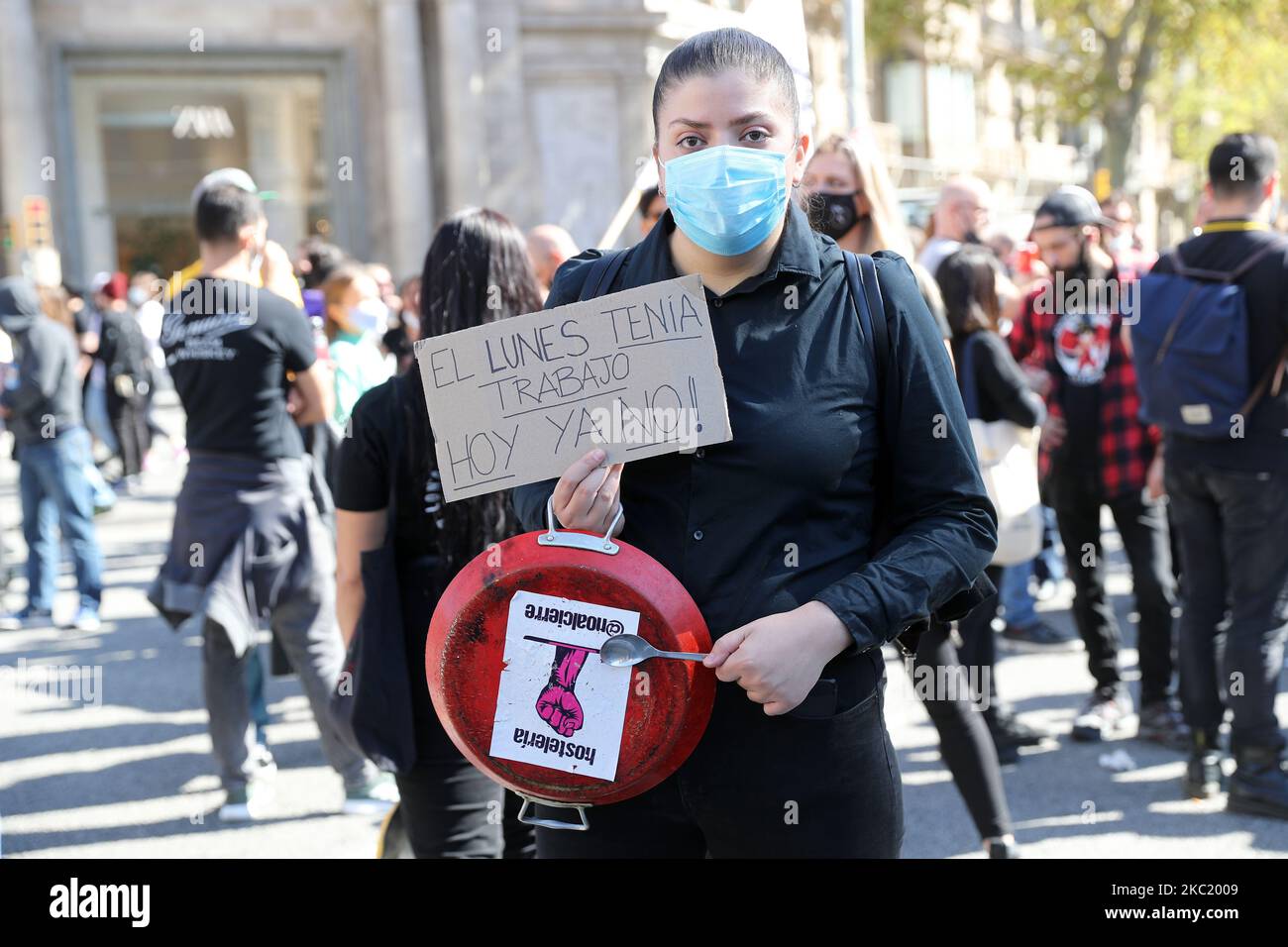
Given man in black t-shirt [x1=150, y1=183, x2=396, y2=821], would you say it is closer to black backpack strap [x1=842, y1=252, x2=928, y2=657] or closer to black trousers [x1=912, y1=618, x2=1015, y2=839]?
→ black trousers [x1=912, y1=618, x2=1015, y2=839]

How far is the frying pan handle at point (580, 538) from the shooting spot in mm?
2100

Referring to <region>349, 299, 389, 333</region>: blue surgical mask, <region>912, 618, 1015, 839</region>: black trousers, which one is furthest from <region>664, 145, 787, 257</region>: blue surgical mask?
<region>349, 299, 389, 333</region>: blue surgical mask

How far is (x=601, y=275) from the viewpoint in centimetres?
234

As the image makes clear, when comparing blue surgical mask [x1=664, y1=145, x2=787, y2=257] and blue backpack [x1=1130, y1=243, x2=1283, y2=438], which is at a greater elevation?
blue surgical mask [x1=664, y1=145, x2=787, y2=257]

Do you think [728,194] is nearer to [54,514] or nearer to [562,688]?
[562,688]

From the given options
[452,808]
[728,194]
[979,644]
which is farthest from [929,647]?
[728,194]

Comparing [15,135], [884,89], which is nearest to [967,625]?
[15,135]

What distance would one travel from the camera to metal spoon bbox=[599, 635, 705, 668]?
6.76 feet

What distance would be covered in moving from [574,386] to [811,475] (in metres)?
0.40

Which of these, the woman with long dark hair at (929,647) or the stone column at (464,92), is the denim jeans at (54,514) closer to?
the woman with long dark hair at (929,647)

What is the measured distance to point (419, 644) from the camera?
132 inches

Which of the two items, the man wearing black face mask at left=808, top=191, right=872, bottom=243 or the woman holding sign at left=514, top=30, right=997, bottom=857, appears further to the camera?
the man wearing black face mask at left=808, top=191, right=872, bottom=243

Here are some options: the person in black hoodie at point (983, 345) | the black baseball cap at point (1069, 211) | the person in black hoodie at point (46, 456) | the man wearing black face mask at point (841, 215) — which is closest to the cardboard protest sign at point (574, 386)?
the man wearing black face mask at point (841, 215)

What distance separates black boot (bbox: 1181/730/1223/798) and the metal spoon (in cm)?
362
